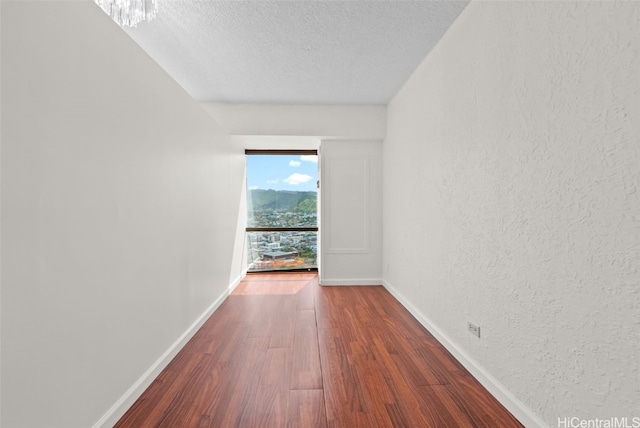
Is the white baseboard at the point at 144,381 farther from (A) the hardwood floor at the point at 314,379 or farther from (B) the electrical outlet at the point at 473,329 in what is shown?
(B) the electrical outlet at the point at 473,329

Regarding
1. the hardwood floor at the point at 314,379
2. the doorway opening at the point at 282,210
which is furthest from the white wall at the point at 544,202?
the doorway opening at the point at 282,210

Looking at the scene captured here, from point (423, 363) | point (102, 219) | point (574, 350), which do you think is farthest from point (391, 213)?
point (102, 219)

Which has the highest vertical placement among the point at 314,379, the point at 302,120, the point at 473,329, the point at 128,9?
the point at 302,120

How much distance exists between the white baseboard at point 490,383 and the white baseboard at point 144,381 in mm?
2060

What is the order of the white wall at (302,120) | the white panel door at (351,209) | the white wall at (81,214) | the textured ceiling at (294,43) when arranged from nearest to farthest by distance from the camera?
the white wall at (81,214) → the textured ceiling at (294,43) → the white wall at (302,120) → the white panel door at (351,209)

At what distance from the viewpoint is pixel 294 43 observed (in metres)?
2.84

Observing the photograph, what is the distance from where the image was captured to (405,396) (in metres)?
1.87

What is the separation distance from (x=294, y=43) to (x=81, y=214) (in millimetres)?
2230

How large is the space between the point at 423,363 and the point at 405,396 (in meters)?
0.47

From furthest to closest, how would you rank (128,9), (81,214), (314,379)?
(314,379), (128,9), (81,214)

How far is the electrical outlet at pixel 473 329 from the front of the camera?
2102 mm

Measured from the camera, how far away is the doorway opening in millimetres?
5633

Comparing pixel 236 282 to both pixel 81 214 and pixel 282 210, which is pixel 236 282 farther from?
pixel 81 214

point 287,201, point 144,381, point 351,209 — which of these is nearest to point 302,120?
point 351,209
